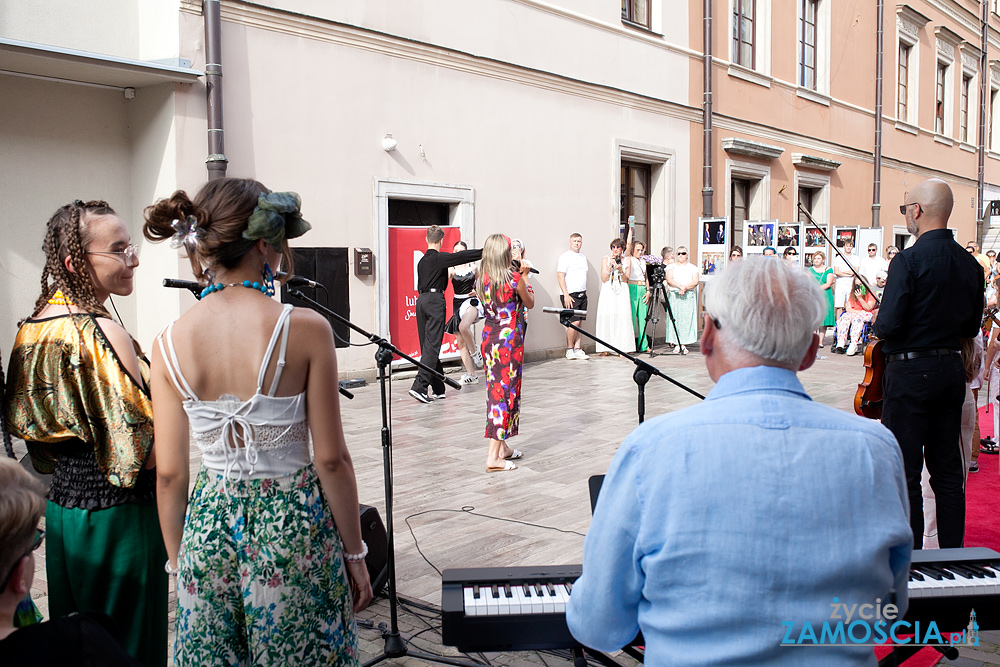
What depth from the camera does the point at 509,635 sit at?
7.08ft

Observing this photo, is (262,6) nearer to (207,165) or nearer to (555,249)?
(207,165)

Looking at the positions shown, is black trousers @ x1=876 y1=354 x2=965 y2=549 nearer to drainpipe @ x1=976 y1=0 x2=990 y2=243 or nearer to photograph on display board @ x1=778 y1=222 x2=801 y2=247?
photograph on display board @ x1=778 y1=222 x2=801 y2=247

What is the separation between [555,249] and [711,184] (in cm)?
414

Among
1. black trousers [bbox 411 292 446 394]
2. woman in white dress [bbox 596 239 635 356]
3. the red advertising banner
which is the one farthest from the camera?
woman in white dress [bbox 596 239 635 356]

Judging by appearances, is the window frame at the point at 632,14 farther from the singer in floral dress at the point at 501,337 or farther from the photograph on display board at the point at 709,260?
the singer in floral dress at the point at 501,337

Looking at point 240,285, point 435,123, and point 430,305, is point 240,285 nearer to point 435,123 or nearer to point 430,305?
point 430,305

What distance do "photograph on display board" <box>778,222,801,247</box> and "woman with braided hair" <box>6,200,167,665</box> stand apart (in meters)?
13.6

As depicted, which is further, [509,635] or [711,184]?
[711,184]

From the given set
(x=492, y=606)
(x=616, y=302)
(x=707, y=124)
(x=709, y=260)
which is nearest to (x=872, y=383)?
(x=492, y=606)

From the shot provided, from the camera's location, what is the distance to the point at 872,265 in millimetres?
15156

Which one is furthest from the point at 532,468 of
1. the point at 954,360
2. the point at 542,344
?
the point at 542,344

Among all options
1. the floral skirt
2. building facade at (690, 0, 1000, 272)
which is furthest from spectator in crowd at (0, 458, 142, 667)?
building facade at (690, 0, 1000, 272)

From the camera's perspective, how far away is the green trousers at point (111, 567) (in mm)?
2385

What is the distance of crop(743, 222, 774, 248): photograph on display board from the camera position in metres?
14.2
